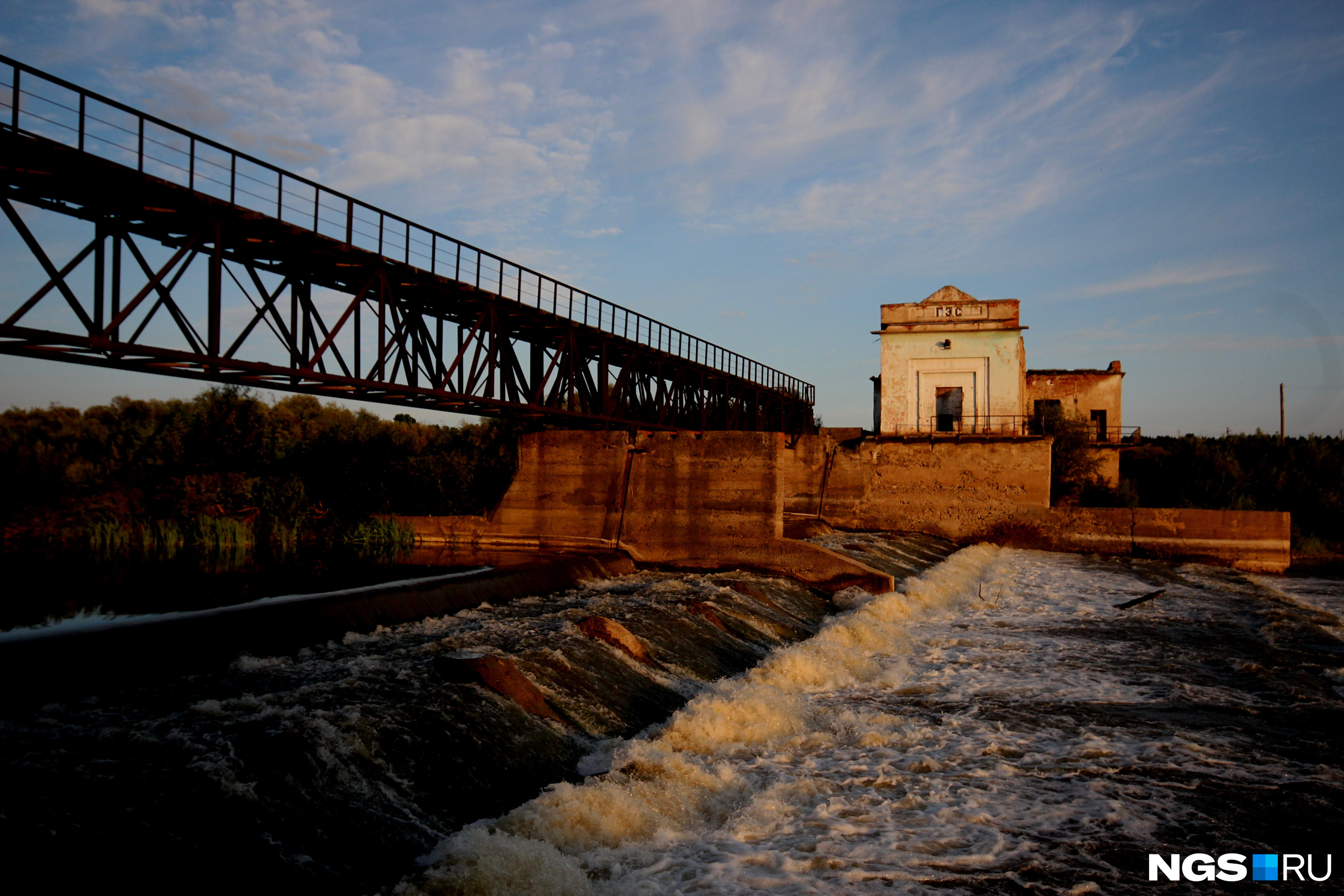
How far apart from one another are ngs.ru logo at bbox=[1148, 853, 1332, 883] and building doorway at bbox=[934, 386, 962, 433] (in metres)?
32.5

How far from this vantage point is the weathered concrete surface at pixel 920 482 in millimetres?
33219

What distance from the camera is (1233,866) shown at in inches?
258

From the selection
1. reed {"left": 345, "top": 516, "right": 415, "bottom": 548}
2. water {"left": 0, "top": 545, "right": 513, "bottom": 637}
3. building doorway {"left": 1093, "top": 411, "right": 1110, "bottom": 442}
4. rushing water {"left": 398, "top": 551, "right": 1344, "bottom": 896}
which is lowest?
rushing water {"left": 398, "top": 551, "right": 1344, "bottom": 896}

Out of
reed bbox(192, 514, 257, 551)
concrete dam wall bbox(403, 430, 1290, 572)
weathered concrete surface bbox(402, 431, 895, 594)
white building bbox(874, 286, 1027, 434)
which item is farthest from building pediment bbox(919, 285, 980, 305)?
reed bbox(192, 514, 257, 551)

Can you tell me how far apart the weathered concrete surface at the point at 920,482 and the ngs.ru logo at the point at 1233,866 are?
85.9 ft

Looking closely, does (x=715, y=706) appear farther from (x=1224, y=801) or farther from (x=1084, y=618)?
(x=1084, y=618)

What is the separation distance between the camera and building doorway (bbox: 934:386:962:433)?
38.0 m

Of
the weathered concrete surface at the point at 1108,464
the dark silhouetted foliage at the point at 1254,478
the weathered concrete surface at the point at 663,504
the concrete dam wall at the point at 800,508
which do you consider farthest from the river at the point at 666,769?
the dark silhouetted foliage at the point at 1254,478

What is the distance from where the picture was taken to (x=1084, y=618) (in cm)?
1820

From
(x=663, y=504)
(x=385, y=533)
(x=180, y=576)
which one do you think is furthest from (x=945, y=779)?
(x=385, y=533)

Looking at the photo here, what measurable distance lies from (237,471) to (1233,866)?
1190 inches

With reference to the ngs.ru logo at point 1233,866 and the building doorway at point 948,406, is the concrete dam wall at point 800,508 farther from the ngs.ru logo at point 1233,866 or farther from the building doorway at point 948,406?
the ngs.ru logo at point 1233,866

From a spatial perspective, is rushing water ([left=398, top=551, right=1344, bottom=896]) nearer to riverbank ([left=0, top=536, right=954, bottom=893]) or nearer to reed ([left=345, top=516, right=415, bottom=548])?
riverbank ([left=0, top=536, right=954, bottom=893])

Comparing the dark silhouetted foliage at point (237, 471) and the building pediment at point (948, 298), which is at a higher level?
the building pediment at point (948, 298)
